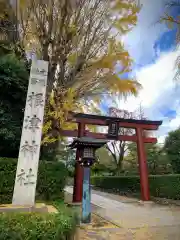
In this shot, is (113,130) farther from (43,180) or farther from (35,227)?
(35,227)

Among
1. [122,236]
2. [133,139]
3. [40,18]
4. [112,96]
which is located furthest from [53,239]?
[133,139]

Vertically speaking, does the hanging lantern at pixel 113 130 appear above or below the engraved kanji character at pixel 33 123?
above

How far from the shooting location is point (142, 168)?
40.0 ft

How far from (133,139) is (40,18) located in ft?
25.6

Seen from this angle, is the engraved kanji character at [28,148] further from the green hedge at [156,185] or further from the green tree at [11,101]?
the green hedge at [156,185]

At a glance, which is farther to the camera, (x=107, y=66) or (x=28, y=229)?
(x=107, y=66)

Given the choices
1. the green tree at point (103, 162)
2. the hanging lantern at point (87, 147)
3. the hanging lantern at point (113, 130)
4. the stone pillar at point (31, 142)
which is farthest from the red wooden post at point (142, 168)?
the green tree at point (103, 162)

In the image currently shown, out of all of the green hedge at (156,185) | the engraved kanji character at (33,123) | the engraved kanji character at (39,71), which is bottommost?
the green hedge at (156,185)

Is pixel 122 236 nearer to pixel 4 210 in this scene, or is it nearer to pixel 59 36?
pixel 4 210

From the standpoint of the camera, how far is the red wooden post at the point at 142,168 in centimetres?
1180

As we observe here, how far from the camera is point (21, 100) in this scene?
27.7 ft

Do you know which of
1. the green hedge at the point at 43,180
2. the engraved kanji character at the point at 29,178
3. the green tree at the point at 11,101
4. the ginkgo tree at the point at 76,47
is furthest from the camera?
the ginkgo tree at the point at 76,47

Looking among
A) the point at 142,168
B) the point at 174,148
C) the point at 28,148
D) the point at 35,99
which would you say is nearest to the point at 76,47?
the point at 35,99

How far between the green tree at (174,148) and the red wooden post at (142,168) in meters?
2.79
